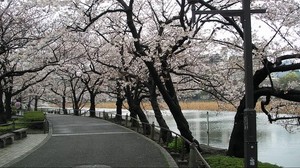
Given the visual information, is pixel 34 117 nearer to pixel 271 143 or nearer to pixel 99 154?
pixel 99 154

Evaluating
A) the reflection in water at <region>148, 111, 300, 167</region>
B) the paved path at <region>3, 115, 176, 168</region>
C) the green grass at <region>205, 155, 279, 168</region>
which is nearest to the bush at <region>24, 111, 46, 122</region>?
the paved path at <region>3, 115, 176, 168</region>

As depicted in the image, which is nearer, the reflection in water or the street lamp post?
the street lamp post

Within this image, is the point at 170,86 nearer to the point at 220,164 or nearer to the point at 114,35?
the point at 220,164

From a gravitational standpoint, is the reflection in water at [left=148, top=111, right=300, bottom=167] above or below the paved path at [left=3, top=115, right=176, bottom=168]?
below

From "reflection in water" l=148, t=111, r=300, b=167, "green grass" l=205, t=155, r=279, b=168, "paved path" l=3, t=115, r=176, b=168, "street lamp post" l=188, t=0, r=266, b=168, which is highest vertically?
"street lamp post" l=188, t=0, r=266, b=168

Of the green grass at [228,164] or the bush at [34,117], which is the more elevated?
the bush at [34,117]

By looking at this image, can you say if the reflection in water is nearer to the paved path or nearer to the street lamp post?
the paved path

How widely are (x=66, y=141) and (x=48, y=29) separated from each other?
7789 mm

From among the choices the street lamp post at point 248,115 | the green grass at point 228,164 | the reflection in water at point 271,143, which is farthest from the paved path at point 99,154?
the reflection in water at point 271,143

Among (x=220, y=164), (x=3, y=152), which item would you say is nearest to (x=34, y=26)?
(x=3, y=152)

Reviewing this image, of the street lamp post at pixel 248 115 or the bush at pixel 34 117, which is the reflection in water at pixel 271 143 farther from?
the street lamp post at pixel 248 115

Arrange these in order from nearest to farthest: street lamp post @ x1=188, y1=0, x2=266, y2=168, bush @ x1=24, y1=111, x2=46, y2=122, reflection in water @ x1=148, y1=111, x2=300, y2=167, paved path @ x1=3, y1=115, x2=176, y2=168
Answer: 1. street lamp post @ x1=188, y1=0, x2=266, y2=168
2. paved path @ x1=3, y1=115, x2=176, y2=168
3. reflection in water @ x1=148, y1=111, x2=300, y2=167
4. bush @ x1=24, y1=111, x2=46, y2=122

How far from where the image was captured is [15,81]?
33.0 meters

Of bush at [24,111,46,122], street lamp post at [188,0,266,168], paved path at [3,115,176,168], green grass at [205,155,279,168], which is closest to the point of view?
street lamp post at [188,0,266,168]
